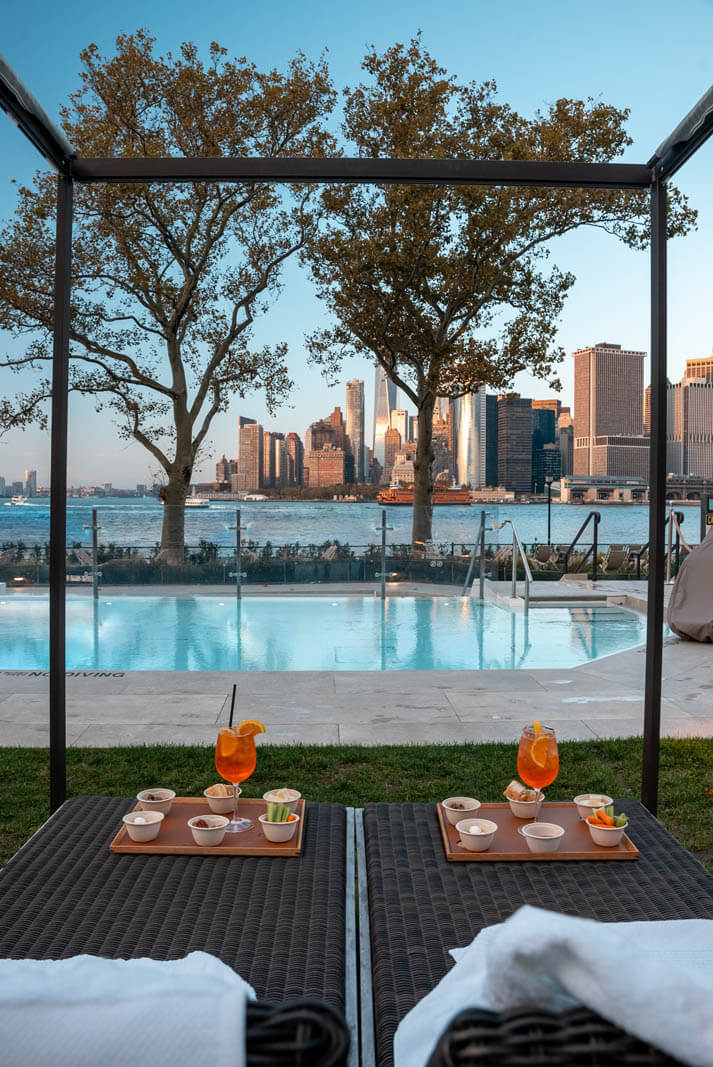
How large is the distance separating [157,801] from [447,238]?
11.7 meters

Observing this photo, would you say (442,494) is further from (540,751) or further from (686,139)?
(540,751)

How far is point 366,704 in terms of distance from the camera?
14.8ft

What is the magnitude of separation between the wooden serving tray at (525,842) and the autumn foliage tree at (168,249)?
12.0m

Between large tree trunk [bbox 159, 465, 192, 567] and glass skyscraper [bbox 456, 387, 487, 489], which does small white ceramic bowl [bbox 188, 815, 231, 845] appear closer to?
large tree trunk [bbox 159, 465, 192, 567]

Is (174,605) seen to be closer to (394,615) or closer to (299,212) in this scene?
(394,615)

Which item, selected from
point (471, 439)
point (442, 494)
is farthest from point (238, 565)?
point (471, 439)

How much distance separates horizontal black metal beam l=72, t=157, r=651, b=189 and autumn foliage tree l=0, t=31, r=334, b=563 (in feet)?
35.8

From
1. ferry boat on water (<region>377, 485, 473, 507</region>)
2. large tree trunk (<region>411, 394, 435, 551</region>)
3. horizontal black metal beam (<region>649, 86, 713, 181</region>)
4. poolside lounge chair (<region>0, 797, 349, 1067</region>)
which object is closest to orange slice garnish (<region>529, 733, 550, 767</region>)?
poolside lounge chair (<region>0, 797, 349, 1067</region>)

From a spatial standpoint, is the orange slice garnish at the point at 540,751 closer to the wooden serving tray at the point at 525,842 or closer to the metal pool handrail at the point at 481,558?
the wooden serving tray at the point at 525,842

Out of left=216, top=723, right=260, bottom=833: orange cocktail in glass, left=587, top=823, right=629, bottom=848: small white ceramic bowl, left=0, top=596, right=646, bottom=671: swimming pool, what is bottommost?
left=0, top=596, right=646, bottom=671: swimming pool

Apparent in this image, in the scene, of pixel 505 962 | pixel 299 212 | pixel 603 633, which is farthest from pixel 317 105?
pixel 505 962

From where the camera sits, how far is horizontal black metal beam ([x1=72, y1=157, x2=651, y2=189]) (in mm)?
2145

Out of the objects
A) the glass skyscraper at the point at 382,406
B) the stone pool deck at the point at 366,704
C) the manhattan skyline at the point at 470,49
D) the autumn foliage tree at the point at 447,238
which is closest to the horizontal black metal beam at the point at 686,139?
the stone pool deck at the point at 366,704

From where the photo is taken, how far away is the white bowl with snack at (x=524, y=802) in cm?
175
